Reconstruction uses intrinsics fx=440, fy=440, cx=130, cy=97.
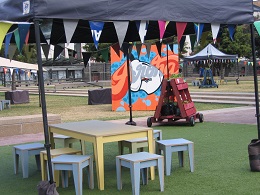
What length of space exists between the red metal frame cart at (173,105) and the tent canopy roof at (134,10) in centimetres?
623

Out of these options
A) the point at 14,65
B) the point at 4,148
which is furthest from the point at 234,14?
the point at 14,65

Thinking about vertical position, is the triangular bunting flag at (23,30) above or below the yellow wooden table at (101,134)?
above

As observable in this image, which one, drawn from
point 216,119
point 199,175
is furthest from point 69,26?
point 216,119

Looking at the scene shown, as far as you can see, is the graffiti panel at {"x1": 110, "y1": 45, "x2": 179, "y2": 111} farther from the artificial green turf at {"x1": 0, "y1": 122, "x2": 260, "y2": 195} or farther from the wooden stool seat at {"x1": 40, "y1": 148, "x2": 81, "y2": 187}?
the wooden stool seat at {"x1": 40, "y1": 148, "x2": 81, "y2": 187}

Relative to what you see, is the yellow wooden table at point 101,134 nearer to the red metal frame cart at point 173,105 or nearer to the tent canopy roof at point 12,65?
the red metal frame cart at point 173,105

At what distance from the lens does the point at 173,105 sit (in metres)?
13.1

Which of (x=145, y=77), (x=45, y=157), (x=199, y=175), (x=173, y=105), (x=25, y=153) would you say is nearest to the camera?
(x=45, y=157)

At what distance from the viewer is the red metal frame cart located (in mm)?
12750

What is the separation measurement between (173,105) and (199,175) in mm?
6439

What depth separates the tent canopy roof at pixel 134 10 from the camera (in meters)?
5.48

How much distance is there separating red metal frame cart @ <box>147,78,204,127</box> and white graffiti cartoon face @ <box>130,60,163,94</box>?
462 centimetres

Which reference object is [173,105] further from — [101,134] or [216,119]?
[101,134]

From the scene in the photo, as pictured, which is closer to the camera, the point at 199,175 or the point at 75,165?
the point at 75,165

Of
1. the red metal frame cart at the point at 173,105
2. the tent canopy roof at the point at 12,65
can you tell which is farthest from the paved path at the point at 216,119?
the tent canopy roof at the point at 12,65
